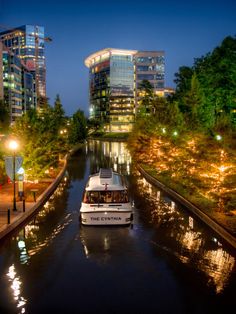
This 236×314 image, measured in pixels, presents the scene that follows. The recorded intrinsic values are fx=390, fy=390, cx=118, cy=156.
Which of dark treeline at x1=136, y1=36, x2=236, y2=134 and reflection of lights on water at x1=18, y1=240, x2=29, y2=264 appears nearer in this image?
reflection of lights on water at x1=18, y1=240, x2=29, y2=264

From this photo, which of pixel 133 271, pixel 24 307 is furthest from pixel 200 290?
pixel 24 307

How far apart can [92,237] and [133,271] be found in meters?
4.90

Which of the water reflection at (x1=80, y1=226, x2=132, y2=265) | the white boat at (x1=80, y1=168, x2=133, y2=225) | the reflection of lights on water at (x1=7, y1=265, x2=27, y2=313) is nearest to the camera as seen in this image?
the reflection of lights on water at (x1=7, y1=265, x2=27, y2=313)

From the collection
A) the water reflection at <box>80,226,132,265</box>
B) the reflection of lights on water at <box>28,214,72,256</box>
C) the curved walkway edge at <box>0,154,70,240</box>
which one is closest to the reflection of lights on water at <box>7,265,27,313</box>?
the reflection of lights on water at <box>28,214,72,256</box>

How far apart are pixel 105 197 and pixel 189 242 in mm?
5088

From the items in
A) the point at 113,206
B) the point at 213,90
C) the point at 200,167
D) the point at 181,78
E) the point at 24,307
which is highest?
the point at 181,78

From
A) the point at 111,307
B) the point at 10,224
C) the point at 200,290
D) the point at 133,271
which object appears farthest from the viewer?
the point at 10,224

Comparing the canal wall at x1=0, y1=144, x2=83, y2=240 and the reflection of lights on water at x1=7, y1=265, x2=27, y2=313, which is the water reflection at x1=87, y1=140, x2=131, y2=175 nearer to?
the canal wall at x1=0, y1=144, x2=83, y2=240

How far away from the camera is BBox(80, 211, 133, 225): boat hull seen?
20375 millimetres

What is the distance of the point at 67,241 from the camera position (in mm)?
18516

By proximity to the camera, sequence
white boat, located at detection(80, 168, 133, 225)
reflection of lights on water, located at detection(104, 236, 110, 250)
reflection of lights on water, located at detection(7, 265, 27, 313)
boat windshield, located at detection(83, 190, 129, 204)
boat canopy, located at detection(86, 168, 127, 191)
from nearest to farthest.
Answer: reflection of lights on water, located at detection(7, 265, 27, 313) < reflection of lights on water, located at detection(104, 236, 110, 250) < white boat, located at detection(80, 168, 133, 225) < boat windshield, located at detection(83, 190, 129, 204) < boat canopy, located at detection(86, 168, 127, 191)

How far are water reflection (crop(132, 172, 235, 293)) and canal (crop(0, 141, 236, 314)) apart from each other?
0.04 meters

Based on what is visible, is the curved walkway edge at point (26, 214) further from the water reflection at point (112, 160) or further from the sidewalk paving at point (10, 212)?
the water reflection at point (112, 160)

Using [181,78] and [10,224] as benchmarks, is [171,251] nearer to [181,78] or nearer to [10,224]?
[10,224]
